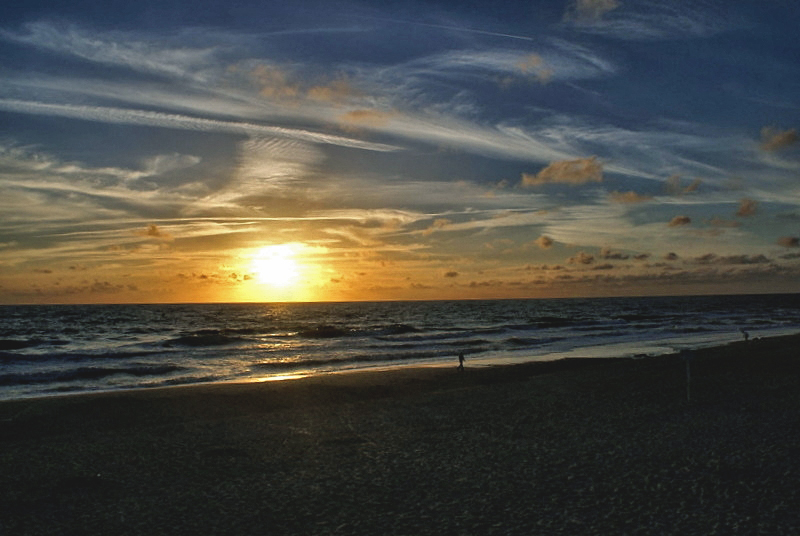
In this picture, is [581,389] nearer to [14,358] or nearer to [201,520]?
[201,520]

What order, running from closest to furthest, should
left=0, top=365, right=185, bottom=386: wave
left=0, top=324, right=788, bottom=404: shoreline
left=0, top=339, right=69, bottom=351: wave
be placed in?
1. left=0, top=324, right=788, bottom=404: shoreline
2. left=0, top=365, right=185, bottom=386: wave
3. left=0, top=339, right=69, bottom=351: wave

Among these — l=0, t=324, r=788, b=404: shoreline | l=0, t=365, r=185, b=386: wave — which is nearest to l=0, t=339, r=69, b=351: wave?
l=0, t=365, r=185, b=386: wave

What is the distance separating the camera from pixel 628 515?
26.9 feet

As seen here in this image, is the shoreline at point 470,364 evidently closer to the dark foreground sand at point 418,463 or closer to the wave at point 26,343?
the dark foreground sand at point 418,463

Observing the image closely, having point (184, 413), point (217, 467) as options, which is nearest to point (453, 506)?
point (217, 467)

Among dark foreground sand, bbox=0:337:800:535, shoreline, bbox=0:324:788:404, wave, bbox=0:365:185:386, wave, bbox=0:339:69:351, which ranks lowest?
shoreline, bbox=0:324:788:404

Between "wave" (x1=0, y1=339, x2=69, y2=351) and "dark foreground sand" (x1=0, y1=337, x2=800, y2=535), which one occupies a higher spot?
"wave" (x1=0, y1=339, x2=69, y2=351)

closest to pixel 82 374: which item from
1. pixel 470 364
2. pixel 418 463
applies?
pixel 470 364

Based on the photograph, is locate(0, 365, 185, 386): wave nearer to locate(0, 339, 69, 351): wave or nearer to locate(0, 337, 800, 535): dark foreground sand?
locate(0, 337, 800, 535): dark foreground sand

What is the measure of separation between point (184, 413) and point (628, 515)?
531 inches

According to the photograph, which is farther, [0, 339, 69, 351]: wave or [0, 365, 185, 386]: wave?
[0, 339, 69, 351]: wave

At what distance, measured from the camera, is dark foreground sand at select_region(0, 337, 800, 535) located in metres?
8.39

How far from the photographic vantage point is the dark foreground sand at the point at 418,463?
27.5ft

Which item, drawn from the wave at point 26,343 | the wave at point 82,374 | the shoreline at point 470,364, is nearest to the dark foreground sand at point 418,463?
the shoreline at point 470,364
